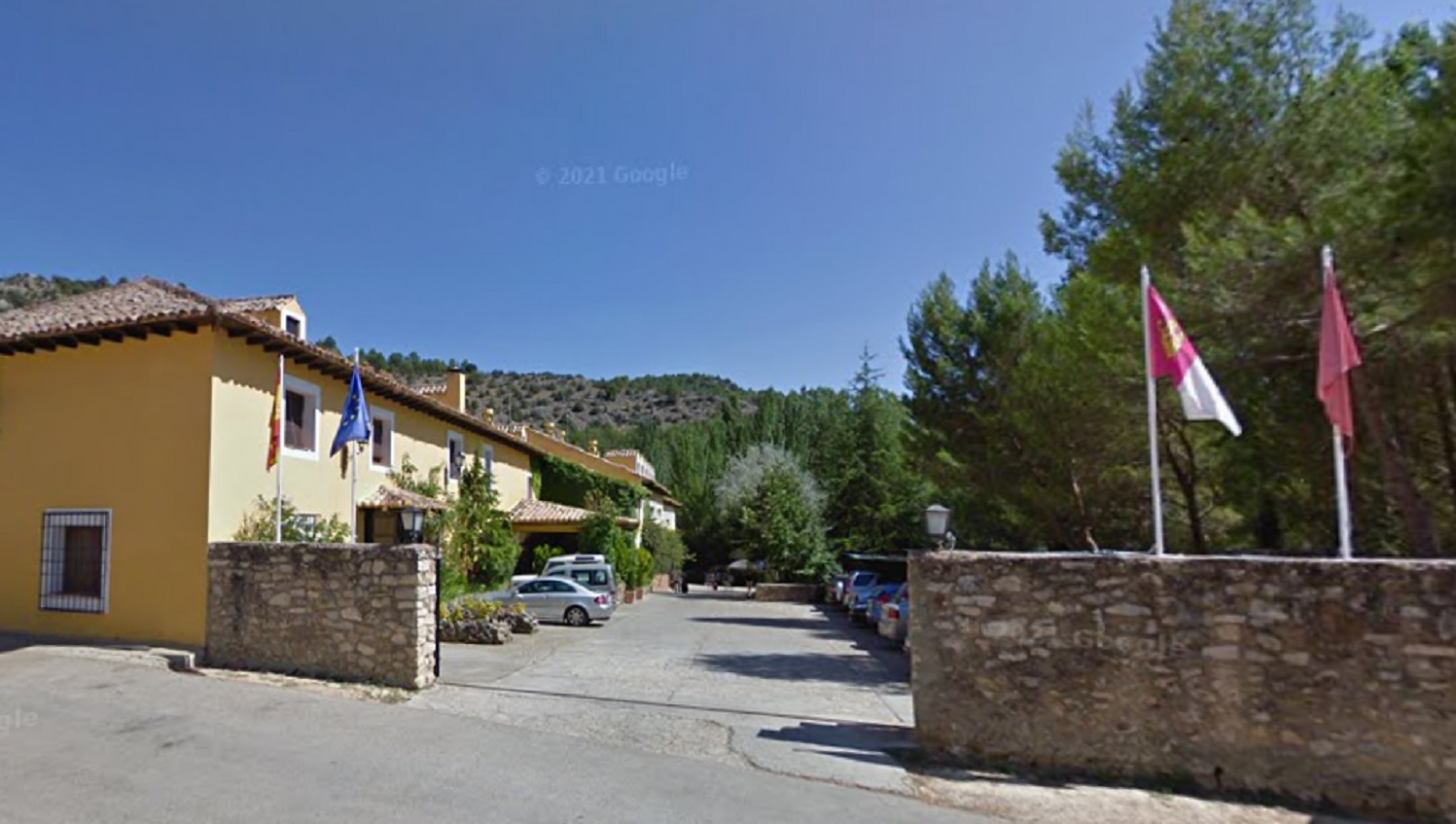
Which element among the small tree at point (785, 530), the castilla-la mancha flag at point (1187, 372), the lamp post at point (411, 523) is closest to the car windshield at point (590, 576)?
the lamp post at point (411, 523)

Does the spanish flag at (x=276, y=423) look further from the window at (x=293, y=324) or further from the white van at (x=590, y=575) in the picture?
the white van at (x=590, y=575)

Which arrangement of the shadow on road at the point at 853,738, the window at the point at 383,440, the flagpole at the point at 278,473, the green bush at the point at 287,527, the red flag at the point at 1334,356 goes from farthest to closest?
the window at the point at 383,440
the green bush at the point at 287,527
the flagpole at the point at 278,473
the shadow on road at the point at 853,738
the red flag at the point at 1334,356

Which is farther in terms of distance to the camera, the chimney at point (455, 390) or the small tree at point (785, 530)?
the small tree at point (785, 530)

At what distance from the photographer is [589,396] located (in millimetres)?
122812

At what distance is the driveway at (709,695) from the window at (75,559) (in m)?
5.66

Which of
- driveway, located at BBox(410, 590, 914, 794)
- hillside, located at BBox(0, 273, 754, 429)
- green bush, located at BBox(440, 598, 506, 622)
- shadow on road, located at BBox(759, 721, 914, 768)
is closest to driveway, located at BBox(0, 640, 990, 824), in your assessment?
driveway, located at BBox(410, 590, 914, 794)

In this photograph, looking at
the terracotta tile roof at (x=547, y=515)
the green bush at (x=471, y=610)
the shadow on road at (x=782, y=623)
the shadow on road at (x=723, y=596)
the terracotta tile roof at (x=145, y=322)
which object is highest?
the terracotta tile roof at (x=145, y=322)

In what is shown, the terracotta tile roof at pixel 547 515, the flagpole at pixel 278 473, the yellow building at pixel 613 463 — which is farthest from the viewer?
the yellow building at pixel 613 463

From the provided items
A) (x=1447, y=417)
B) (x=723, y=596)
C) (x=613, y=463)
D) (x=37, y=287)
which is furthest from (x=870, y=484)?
(x=37, y=287)

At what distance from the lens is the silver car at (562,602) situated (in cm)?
2148

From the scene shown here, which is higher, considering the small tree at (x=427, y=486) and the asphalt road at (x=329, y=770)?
the small tree at (x=427, y=486)

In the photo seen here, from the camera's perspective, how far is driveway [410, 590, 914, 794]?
868cm

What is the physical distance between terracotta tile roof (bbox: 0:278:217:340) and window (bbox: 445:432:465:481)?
8.42 meters

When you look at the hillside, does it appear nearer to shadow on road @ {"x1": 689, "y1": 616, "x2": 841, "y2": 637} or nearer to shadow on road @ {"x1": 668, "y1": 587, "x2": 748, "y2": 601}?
shadow on road @ {"x1": 668, "y1": 587, "x2": 748, "y2": 601}
